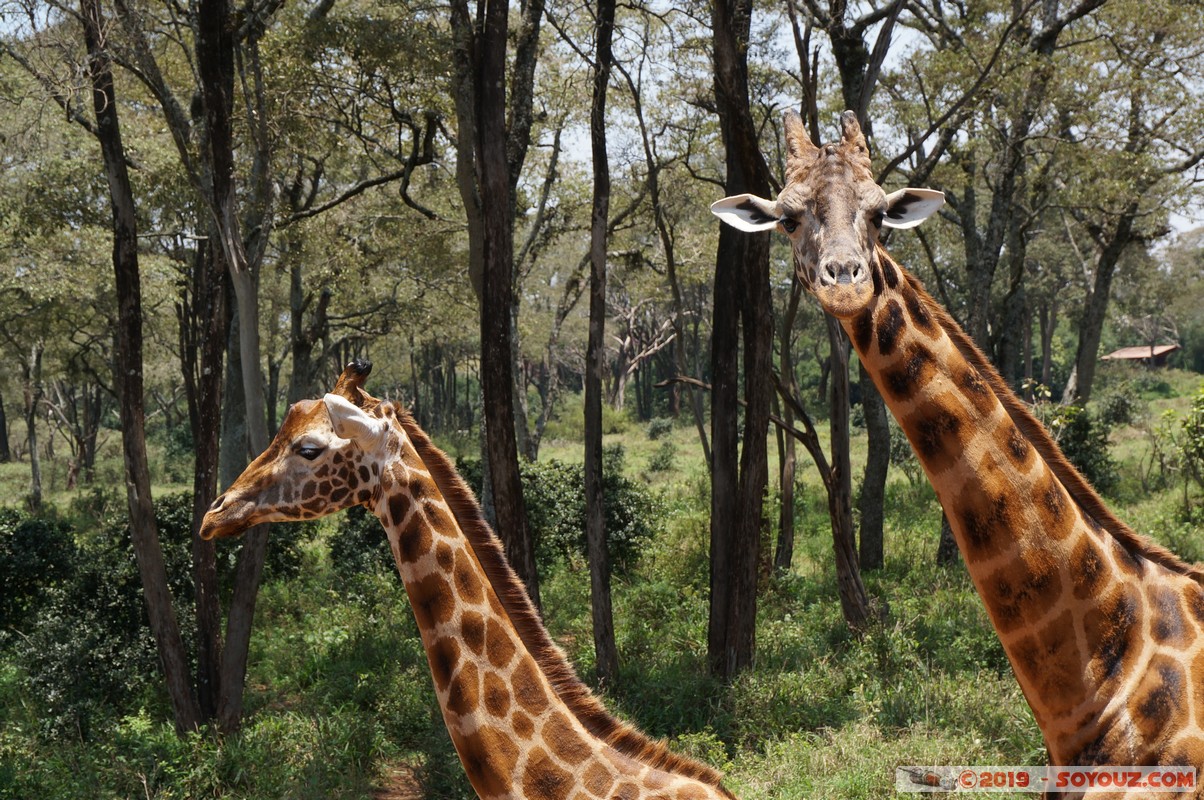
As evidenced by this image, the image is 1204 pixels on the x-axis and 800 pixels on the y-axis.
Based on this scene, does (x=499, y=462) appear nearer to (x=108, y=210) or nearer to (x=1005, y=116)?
(x=1005, y=116)

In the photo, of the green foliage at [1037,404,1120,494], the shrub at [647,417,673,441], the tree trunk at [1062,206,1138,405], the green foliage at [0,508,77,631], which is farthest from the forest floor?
the shrub at [647,417,673,441]

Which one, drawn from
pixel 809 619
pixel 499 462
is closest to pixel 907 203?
pixel 499 462

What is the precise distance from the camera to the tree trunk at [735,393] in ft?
28.7

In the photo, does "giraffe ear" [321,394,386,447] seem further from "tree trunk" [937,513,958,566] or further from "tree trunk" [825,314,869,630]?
"tree trunk" [937,513,958,566]

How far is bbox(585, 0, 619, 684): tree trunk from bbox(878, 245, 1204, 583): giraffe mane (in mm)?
5555

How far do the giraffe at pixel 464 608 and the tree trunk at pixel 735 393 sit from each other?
5501 millimetres

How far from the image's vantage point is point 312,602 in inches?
485

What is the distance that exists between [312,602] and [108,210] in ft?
31.6

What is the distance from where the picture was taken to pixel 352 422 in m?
3.64

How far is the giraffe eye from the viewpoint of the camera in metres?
3.79

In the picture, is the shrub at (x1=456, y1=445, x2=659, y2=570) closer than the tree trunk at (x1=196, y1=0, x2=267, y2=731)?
No

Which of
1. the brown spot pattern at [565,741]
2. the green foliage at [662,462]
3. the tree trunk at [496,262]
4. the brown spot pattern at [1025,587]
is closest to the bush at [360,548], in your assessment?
the tree trunk at [496,262]

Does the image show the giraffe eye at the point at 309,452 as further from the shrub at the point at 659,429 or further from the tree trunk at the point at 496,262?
the shrub at the point at 659,429

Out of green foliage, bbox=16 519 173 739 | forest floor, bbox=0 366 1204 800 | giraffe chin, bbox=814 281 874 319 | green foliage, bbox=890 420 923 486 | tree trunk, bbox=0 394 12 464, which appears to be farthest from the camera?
tree trunk, bbox=0 394 12 464
